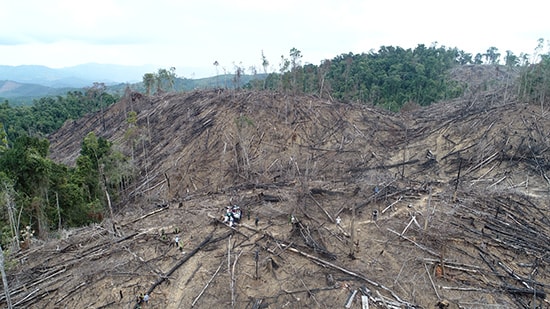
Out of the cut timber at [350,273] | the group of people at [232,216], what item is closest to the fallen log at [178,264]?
the group of people at [232,216]

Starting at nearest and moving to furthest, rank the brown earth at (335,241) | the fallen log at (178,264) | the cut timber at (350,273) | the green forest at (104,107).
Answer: the cut timber at (350,273)
the brown earth at (335,241)
the fallen log at (178,264)
the green forest at (104,107)

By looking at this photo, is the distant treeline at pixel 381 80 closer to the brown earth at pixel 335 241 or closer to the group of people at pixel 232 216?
the brown earth at pixel 335 241

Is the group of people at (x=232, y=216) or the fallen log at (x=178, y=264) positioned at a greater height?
the group of people at (x=232, y=216)

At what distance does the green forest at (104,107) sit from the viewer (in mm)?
12641

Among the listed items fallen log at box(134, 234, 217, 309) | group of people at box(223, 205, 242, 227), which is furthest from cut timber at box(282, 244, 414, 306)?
fallen log at box(134, 234, 217, 309)

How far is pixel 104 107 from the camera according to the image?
3962 cm

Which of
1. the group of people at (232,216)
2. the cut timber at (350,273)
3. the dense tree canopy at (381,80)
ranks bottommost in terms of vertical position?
the cut timber at (350,273)

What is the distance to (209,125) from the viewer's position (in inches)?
861

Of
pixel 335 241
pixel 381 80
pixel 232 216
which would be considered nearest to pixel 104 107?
pixel 381 80

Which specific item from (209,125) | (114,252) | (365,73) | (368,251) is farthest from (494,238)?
(365,73)

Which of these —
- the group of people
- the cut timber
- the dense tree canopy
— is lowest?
the cut timber

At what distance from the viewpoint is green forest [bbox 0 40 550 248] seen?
12641 mm

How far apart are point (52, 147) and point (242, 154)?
63.5 ft

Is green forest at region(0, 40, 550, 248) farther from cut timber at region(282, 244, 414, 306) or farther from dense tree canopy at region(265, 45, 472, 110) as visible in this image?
cut timber at region(282, 244, 414, 306)
